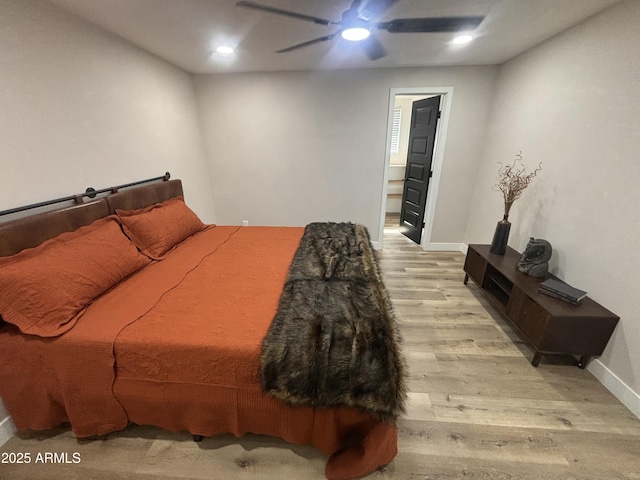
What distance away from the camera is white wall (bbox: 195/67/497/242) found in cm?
323

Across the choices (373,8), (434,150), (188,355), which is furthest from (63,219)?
(434,150)

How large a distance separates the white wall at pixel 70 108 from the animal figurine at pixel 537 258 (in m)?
3.64

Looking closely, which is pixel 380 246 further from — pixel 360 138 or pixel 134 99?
pixel 134 99

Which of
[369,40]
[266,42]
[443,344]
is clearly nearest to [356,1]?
[369,40]

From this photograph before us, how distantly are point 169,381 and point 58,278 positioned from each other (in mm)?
808

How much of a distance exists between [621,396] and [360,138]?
333cm

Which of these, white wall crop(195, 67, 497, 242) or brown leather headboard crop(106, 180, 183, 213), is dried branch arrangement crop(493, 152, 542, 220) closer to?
white wall crop(195, 67, 497, 242)

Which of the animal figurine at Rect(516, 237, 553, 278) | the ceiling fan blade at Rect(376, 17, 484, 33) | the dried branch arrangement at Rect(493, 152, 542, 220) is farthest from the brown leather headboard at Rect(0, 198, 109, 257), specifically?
the dried branch arrangement at Rect(493, 152, 542, 220)

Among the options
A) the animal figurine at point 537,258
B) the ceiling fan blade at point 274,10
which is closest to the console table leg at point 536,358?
the animal figurine at point 537,258

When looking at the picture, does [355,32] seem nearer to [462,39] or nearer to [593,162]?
[462,39]

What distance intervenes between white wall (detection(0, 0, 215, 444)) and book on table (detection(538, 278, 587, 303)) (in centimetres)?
354

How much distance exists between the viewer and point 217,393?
121 centimetres

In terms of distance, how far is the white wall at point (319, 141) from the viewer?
10.6 feet

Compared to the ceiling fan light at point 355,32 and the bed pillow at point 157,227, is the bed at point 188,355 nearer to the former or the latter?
the bed pillow at point 157,227
